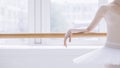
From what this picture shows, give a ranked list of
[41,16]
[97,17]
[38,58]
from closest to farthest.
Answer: [97,17] < [38,58] < [41,16]

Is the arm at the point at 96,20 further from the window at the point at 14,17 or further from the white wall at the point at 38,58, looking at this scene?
the window at the point at 14,17

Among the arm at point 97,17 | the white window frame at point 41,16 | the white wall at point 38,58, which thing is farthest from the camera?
the white window frame at point 41,16

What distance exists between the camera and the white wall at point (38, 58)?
80.3 inches

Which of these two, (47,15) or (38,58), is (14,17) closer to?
(47,15)

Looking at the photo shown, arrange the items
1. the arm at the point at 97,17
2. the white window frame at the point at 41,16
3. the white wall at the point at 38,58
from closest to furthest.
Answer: the arm at the point at 97,17 < the white wall at the point at 38,58 < the white window frame at the point at 41,16

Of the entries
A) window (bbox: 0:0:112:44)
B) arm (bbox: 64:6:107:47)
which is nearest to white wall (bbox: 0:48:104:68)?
window (bbox: 0:0:112:44)

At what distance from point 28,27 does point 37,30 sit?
0.10 meters

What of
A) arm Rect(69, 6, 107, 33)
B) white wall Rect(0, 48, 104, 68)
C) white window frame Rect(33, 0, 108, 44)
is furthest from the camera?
white window frame Rect(33, 0, 108, 44)

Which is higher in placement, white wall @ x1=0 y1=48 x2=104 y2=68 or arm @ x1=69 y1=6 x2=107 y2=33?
arm @ x1=69 y1=6 x2=107 y2=33

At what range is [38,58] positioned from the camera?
6.76ft

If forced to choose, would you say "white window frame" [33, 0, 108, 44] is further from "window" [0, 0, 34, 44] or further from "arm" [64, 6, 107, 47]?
"arm" [64, 6, 107, 47]

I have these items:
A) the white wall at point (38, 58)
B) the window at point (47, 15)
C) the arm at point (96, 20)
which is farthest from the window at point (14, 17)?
the arm at point (96, 20)

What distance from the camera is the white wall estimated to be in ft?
6.69

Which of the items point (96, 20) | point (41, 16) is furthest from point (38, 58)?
point (96, 20)
